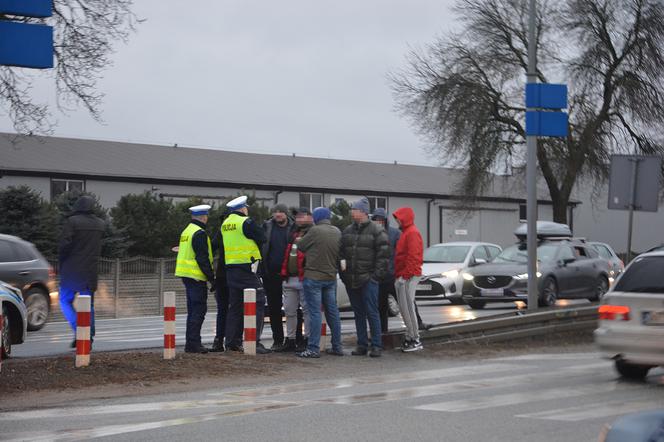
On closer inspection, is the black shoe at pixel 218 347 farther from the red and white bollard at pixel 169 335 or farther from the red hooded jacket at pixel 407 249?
the red hooded jacket at pixel 407 249

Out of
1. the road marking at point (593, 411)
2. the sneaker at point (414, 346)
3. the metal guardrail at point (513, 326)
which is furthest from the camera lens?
the metal guardrail at point (513, 326)

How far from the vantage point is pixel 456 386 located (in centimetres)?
1175

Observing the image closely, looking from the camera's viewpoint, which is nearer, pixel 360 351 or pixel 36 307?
pixel 360 351

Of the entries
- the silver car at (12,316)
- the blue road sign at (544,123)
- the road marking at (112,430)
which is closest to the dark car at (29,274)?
the silver car at (12,316)

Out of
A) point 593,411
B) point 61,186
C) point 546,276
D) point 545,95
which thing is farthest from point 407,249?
point 61,186

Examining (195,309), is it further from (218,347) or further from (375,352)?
(375,352)

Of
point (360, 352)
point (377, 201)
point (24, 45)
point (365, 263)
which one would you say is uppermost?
point (24, 45)

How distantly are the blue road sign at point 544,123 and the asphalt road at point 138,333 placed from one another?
3.30 metres

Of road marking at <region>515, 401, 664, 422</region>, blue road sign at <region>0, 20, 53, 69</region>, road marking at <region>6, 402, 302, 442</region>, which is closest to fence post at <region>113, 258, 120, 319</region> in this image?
blue road sign at <region>0, 20, 53, 69</region>

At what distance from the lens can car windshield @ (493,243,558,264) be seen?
2517 centimetres

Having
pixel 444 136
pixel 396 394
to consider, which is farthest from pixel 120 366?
pixel 444 136

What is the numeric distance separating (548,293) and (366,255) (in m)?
10.7

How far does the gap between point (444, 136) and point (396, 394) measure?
3557cm

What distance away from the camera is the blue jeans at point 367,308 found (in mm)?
14812
